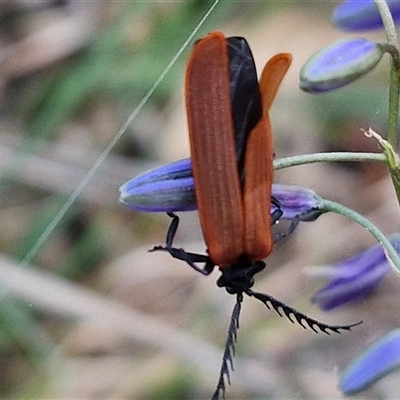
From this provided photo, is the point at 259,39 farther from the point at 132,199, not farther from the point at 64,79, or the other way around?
the point at 132,199

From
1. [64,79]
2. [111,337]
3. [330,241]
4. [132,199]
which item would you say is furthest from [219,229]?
[64,79]

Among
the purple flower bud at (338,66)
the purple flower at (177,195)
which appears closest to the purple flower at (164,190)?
the purple flower at (177,195)

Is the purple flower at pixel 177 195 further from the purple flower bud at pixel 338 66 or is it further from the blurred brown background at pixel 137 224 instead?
the blurred brown background at pixel 137 224

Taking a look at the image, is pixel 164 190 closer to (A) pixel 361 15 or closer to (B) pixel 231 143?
(B) pixel 231 143

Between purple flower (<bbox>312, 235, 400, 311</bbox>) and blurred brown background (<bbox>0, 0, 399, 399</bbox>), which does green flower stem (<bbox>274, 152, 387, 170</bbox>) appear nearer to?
purple flower (<bbox>312, 235, 400, 311</bbox>)

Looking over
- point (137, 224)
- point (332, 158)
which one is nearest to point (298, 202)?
point (332, 158)

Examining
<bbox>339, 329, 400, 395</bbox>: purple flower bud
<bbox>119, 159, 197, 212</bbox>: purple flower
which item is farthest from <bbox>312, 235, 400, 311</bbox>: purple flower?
<bbox>119, 159, 197, 212</bbox>: purple flower
